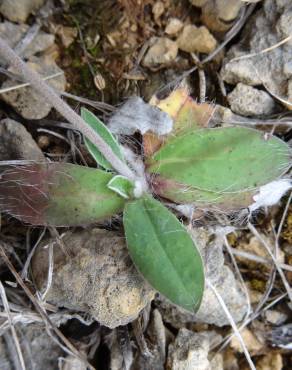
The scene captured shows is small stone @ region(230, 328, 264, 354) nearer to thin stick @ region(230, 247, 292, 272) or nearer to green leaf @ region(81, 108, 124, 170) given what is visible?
thin stick @ region(230, 247, 292, 272)

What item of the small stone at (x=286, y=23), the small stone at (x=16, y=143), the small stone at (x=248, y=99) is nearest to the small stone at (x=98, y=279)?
the small stone at (x=16, y=143)

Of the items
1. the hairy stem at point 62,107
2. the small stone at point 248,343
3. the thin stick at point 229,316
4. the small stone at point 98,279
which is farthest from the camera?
the small stone at point 248,343

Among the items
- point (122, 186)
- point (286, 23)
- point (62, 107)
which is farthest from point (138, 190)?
point (286, 23)

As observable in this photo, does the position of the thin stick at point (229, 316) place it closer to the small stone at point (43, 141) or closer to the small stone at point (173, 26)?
the small stone at point (43, 141)

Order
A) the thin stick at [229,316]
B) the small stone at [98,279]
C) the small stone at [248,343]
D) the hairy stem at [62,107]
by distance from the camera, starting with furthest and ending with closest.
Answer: the small stone at [248,343]
the thin stick at [229,316]
the small stone at [98,279]
the hairy stem at [62,107]

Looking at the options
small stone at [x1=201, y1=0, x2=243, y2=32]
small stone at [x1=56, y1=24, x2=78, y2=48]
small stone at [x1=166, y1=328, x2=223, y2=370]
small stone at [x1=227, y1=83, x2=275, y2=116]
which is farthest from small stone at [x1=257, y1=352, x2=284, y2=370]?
small stone at [x1=56, y1=24, x2=78, y2=48]

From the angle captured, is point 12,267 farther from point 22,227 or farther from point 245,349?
point 245,349

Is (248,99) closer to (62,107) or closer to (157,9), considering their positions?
(157,9)
